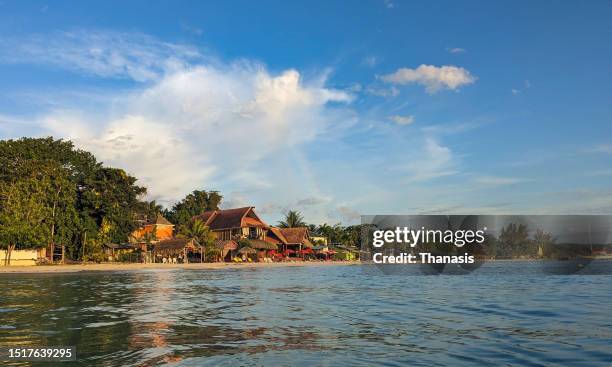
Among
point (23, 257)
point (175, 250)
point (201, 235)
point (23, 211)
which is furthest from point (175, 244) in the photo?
point (23, 211)

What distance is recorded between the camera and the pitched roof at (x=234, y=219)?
70125mm

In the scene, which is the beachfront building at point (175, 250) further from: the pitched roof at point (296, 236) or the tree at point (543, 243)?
the tree at point (543, 243)

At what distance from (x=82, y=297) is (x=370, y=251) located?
3000 inches

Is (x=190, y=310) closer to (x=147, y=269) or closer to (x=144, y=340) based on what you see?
(x=144, y=340)

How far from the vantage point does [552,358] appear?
852 cm

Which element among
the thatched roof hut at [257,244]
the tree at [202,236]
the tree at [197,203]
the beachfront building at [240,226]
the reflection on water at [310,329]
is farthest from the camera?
the tree at [197,203]

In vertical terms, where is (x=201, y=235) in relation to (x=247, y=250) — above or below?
above

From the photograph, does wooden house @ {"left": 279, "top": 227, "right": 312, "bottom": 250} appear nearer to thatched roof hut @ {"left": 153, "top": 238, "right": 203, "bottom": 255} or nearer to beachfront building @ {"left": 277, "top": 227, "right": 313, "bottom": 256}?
beachfront building @ {"left": 277, "top": 227, "right": 313, "bottom": 256}

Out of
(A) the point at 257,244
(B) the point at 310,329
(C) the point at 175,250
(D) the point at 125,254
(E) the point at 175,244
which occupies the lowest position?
(B) the point at 310,329

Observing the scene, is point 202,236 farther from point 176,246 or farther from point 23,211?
point 23,211

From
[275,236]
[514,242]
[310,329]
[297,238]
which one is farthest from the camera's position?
[514,242]

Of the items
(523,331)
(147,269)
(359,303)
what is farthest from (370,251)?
(523,331)

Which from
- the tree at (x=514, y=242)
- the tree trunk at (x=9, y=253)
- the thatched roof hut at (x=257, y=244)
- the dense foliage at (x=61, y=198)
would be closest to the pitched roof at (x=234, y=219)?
the thatched roof hut at (x=257, y=244)

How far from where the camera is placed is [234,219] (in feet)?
234
